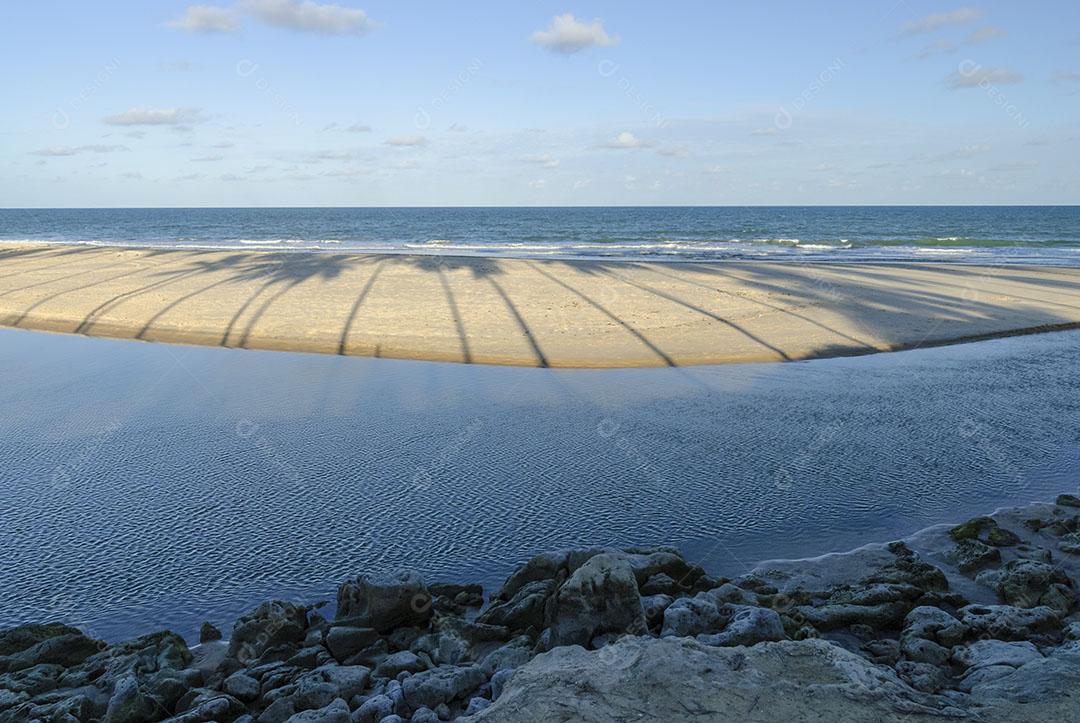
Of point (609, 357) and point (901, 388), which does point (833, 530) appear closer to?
point (901, 388)

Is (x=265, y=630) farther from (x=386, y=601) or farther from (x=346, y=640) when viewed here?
(x=386, y=601)

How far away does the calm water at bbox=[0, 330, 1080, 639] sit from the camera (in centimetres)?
642

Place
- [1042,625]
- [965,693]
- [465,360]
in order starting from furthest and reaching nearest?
[465,360] → [1042,625] → [965,693]

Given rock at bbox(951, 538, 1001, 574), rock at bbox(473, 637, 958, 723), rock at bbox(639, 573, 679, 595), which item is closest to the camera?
rock at bbox(473, 637, 958, 723)

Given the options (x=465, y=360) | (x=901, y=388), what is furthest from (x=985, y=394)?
(x=465, y=360)

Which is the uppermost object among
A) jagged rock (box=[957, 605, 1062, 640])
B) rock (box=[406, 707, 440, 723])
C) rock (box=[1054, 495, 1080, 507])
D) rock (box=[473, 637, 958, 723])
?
rock (box=[473, 637, 958, 723])

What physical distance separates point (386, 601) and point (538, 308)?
14035 millimetres

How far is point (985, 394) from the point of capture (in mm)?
12008

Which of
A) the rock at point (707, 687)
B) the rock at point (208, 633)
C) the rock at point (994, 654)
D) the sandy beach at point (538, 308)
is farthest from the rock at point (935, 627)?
the sandy beach at point (538, 308)

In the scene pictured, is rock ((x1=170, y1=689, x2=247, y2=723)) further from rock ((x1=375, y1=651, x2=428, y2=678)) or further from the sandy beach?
the sandy beach

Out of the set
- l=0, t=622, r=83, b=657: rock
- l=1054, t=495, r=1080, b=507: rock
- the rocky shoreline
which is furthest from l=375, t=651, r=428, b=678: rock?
l=1054, t=495, r=1080, b=507: rock

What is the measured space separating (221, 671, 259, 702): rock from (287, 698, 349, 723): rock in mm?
531

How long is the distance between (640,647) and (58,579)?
446 centimetres

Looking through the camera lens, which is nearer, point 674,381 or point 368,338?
point 674,381
